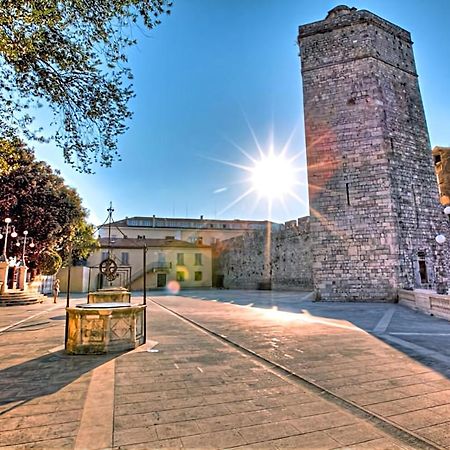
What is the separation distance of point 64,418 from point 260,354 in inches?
122

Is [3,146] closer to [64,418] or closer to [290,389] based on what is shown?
[64,418]

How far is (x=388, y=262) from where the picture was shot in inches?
572

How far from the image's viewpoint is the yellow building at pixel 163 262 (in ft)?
117

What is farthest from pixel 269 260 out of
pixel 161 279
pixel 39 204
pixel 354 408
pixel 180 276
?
pixel 354 408

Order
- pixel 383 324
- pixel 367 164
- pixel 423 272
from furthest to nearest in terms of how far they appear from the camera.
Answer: pixel 367 164 < pixel 423 272 < pixel 383 324

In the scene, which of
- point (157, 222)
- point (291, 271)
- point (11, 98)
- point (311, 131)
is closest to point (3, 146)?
point (11, 98)

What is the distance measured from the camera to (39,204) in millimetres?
21406

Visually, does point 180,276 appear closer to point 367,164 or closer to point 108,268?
point 367,164

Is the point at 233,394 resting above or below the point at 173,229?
below

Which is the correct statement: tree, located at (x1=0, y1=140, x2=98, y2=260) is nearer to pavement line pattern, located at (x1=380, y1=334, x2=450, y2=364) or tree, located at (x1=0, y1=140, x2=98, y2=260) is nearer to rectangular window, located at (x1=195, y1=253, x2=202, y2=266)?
rectangular window, located at (x1=195, y1=253, x2=202, y2=266)

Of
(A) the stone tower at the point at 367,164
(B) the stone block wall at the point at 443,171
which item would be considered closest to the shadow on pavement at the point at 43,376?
(A) the stone tower at the point at 367,164

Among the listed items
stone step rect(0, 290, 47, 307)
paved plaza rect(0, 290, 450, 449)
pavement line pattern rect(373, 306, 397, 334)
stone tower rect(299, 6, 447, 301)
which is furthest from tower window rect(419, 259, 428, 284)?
stone step rect(0, 290, 47, 307)

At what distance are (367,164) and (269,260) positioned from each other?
576 inches

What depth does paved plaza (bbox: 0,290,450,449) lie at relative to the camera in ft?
8.02
